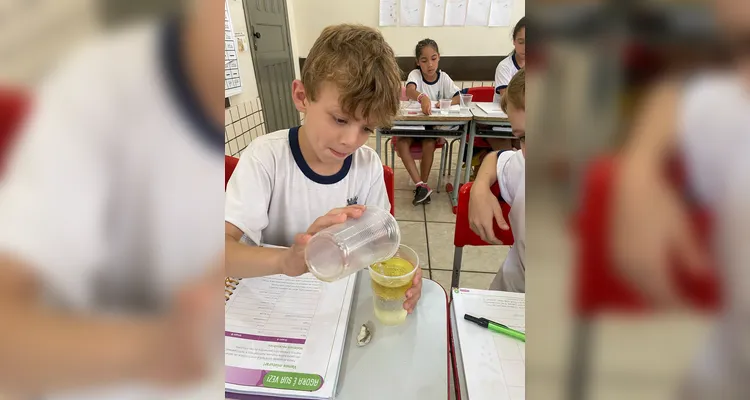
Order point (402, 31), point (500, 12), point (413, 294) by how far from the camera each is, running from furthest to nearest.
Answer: point (402, 31), point (500, 12), point (413, 294)

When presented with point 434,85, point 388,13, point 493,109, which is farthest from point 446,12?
point 493,109

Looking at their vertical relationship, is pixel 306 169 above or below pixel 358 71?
below

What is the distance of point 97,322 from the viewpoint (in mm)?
105

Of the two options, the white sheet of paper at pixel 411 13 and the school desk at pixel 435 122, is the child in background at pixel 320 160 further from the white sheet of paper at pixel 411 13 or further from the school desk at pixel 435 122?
the white sheet of paper at pixel 411 13

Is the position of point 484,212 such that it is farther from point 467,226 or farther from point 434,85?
point 434,85

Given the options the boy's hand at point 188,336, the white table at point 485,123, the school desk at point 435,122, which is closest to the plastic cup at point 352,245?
the boy's hand at point 188,336

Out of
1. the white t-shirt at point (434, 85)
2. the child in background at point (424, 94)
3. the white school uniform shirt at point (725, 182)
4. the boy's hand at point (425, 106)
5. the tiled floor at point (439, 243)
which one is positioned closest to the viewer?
the white school uniform shirt at point (725, 182)

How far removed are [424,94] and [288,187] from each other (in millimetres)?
2300

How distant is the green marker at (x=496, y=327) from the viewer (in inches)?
24.7

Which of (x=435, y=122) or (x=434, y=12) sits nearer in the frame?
(x=435, y=122)

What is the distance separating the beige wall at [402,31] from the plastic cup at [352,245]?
371 centimetres

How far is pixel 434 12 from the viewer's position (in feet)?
13.3

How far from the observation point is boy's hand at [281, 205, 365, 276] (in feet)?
2.41

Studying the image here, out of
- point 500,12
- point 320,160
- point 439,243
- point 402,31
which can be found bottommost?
point 439,243
